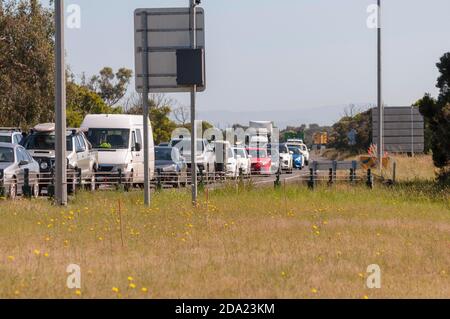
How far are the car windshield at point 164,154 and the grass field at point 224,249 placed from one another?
17234 mm

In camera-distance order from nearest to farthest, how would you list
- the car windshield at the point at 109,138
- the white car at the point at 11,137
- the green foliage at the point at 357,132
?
the white car at the point at 11,137
the car windshield at the point at 109,138
the green foliage at the point at 357,132

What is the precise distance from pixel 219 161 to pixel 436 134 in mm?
16796

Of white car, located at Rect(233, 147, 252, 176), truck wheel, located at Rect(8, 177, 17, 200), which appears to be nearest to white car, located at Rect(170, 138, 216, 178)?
white car, located at Rect(233, 147, 252, 176)

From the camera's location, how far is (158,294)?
10531mm

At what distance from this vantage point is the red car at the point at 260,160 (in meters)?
54.2

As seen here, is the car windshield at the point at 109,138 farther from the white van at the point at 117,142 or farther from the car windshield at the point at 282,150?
the car windshield at the point at 282,150

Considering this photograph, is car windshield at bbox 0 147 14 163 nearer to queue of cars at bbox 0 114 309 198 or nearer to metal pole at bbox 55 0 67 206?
queue of cars at bbox 0 114 309 198

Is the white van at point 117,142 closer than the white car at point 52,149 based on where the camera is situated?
No

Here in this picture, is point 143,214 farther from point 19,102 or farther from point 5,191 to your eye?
point 19,102

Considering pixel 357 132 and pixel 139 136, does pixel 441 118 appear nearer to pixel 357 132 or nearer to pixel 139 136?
pixel 139 136

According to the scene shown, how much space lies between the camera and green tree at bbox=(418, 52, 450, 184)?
31.4m

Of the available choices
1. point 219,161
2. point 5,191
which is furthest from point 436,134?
point 219,161

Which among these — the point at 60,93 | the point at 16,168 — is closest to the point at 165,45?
the point at 60,93

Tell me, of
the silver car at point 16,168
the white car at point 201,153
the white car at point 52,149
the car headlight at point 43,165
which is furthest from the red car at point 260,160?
the silver car at point 16,168
